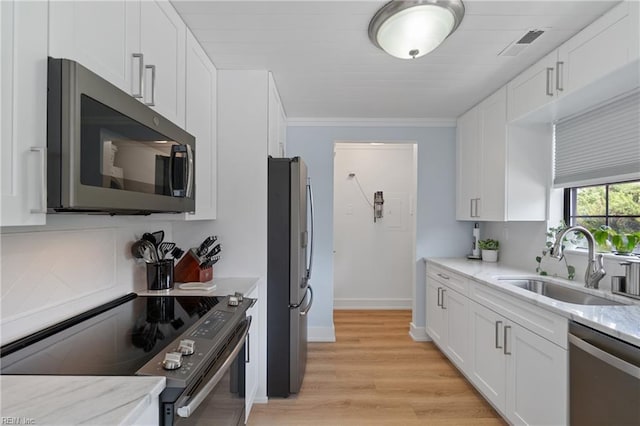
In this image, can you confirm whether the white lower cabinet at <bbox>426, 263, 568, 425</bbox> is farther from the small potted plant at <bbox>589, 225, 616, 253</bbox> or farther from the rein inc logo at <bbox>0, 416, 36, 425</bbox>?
the rein inc logo at <bbox>0, 416, 36, 425</bbox>

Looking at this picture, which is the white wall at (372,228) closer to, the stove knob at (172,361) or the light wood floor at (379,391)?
the light wood floor at (379,391)

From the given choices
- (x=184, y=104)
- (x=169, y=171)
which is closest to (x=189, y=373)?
(x=169, y=171)

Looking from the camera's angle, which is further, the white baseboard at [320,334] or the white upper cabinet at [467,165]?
the white baseboard at [320,334]

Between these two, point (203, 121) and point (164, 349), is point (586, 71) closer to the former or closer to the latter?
point (203, 121)

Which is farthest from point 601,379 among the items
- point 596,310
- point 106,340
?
point 106,340

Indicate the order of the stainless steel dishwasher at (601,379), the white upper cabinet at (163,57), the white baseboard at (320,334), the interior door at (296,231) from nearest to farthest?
the stainless steel dishwasher at (601,379)
the white upper cabinet at (163,57)
the interior door at (296,231)
the white baseboard at (320,334)

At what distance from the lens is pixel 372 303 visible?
15.6 feet

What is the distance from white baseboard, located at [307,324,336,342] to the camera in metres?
3.54

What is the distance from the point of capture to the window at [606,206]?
2016 millimetres

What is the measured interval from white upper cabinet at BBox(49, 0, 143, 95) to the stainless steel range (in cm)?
88

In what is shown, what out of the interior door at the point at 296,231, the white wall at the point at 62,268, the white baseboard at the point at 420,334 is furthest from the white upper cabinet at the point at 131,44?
the white baseboard at the point at 420,334

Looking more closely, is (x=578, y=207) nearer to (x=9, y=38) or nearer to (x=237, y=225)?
(x=237, y=225)

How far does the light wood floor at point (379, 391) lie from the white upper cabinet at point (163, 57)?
1985 millimetres

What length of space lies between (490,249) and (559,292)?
101cm
